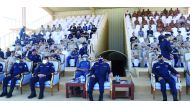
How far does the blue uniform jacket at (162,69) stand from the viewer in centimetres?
821

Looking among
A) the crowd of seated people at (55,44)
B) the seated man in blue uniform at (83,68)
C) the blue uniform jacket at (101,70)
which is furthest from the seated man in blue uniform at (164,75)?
the crowd of seated people at (55,44)

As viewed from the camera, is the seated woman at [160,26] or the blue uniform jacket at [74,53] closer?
the blue uniform jacket at [74,53]

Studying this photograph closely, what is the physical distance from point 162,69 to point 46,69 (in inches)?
113

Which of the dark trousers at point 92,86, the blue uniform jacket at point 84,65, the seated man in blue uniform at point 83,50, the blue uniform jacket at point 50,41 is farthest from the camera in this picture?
the blue uniform jacket at point 50,41

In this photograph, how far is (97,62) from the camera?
28.4 feet

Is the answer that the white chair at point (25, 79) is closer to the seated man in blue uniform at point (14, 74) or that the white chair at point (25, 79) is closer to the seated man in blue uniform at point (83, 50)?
the seated man in blue uniform at point (14, 74)

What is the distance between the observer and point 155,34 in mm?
13836

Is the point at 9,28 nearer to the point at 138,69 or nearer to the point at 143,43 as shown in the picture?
the point at 143,43

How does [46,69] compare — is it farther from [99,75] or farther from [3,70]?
[3,70]

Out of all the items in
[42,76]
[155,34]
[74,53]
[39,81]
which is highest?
[155,34]

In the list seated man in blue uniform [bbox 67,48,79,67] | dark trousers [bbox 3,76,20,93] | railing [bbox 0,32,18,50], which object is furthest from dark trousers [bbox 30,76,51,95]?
railing [bbox 0,32,18,50]

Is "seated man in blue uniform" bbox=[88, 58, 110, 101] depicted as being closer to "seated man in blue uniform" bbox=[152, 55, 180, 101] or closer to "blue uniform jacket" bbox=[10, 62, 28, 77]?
"seated man in blue uniform" bbox=[152, 55, 180, 101]

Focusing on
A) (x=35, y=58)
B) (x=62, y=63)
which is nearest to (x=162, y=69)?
(x=62, y=63)
